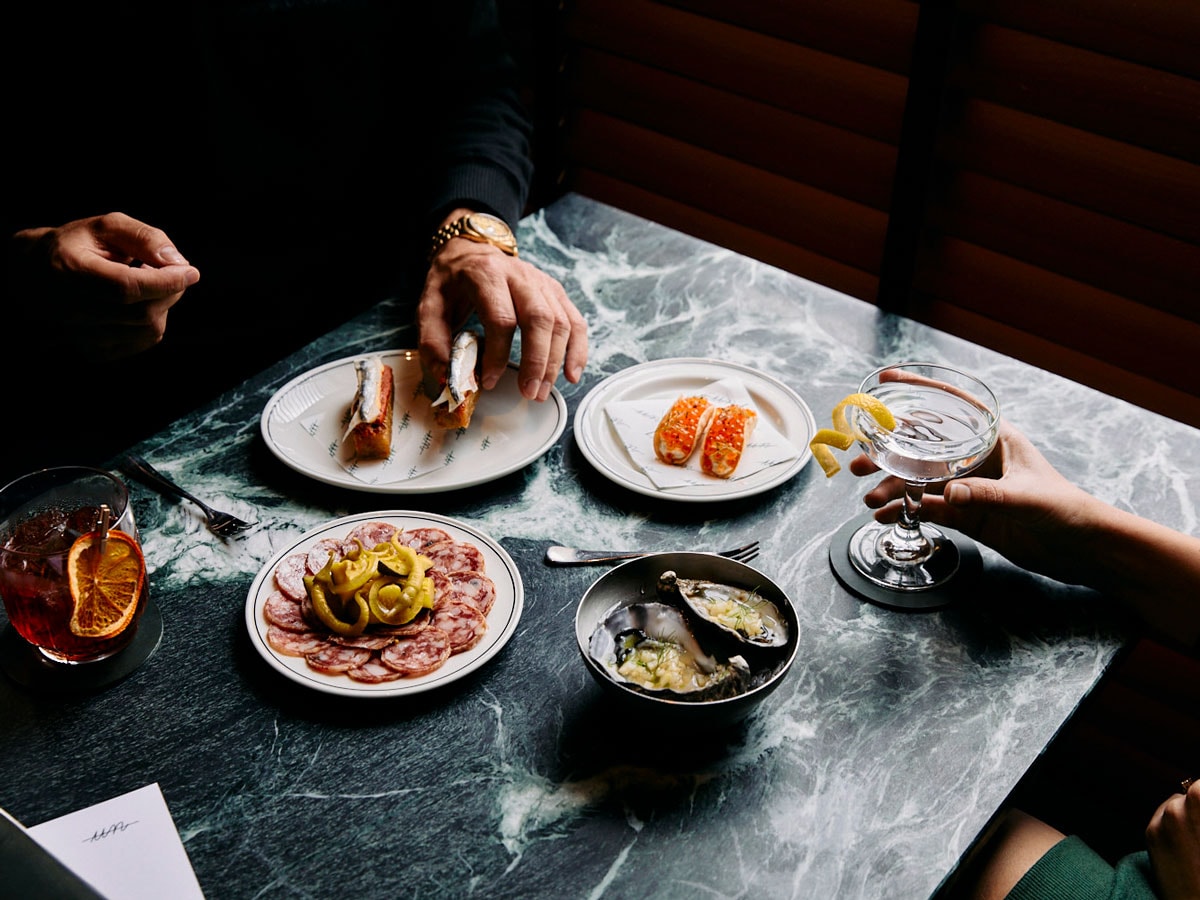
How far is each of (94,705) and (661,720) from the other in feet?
2.20

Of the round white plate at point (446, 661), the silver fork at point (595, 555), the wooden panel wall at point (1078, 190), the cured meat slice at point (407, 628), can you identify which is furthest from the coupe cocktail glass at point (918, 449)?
the wooden panel wall at point (1078, 190)

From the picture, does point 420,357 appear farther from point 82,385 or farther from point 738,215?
point 738,215

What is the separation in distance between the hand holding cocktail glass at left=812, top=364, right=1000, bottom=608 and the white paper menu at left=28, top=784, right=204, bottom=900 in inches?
34.2

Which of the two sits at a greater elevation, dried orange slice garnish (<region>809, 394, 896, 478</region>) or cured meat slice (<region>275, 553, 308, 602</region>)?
dried orange slice garnish (<region>809, 394, 896, 478</region>)

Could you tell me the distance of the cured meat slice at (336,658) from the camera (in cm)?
118

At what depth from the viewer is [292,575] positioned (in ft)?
4.28

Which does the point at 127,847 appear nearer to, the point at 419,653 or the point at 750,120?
the point at 419,653

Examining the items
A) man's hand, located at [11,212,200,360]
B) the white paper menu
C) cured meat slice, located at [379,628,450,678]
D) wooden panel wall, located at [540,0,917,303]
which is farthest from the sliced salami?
wooden panel wall, located at [540,0,917,303]

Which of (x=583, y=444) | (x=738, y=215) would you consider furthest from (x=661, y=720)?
(x=738, y=215)

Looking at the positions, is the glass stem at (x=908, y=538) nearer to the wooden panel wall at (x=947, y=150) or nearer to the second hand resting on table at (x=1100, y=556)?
the second hand resting on table at (x=1100, y=556)

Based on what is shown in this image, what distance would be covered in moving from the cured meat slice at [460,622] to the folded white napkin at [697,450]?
369 millimetres

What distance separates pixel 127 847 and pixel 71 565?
331 millimetres

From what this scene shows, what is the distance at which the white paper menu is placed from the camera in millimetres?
994

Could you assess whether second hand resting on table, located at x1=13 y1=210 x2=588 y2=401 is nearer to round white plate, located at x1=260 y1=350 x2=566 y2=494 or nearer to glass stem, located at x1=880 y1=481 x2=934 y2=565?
round white plate, located at x1=260 y1=350 x2=566 y2=494
